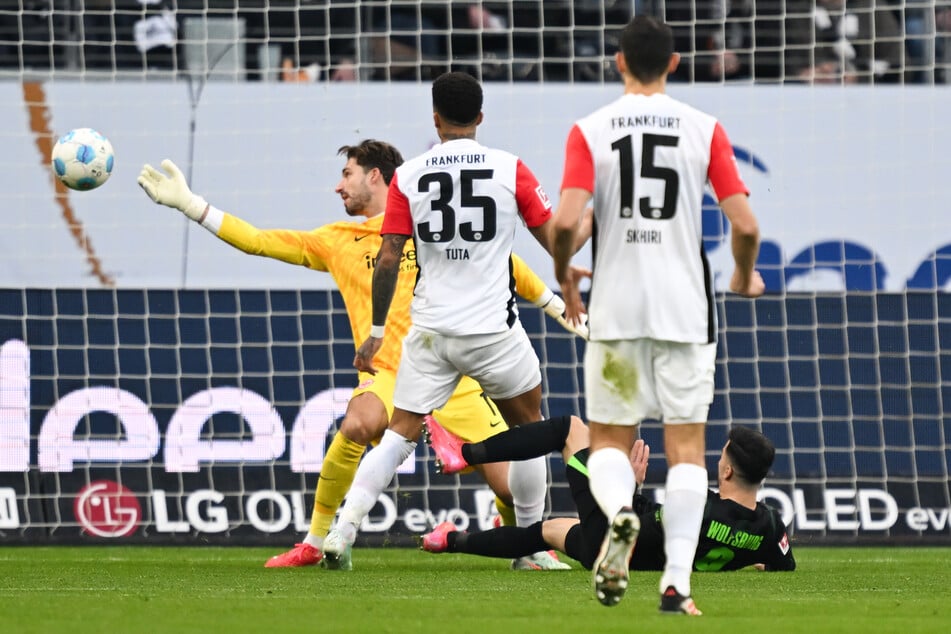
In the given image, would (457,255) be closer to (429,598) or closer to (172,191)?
(172,191)

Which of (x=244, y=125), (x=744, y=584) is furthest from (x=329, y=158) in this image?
(x=744, y=584)

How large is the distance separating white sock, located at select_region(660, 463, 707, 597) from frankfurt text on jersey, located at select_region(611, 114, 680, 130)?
1048mm

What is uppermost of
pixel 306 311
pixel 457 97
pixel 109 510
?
pixel 457 97

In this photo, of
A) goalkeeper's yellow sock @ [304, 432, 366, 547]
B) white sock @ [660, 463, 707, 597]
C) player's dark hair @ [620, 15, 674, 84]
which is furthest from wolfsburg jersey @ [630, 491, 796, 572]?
player's dark hair @ [620, 15, 674, 84]

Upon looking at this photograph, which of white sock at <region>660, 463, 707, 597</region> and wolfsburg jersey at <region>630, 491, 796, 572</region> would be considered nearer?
white sock at <region>660, 463, 707, 597</region>

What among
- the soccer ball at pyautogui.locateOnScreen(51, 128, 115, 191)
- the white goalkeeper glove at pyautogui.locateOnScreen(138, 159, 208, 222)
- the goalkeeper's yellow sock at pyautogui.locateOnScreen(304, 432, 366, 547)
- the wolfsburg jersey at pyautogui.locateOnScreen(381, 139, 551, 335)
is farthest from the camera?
the soccer ball at pyautogui.locateOnScreen(51, 128, 115, 191)

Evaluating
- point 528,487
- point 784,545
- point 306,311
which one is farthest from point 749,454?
point 306,311

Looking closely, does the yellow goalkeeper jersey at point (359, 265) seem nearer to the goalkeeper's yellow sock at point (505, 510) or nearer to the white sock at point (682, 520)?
the goalkeeper's yellow sock at point (505, 510)

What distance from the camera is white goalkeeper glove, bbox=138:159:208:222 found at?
7.59 meters

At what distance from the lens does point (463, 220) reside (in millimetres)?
6781

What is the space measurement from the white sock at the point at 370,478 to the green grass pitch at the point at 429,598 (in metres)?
0.24

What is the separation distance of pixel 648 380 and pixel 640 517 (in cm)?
200

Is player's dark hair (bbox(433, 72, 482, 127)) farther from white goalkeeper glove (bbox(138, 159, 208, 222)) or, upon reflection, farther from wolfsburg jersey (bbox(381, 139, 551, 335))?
white goalkeeper glove (bbox(138, 159, 208, 222))

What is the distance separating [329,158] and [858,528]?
14.0 feet
